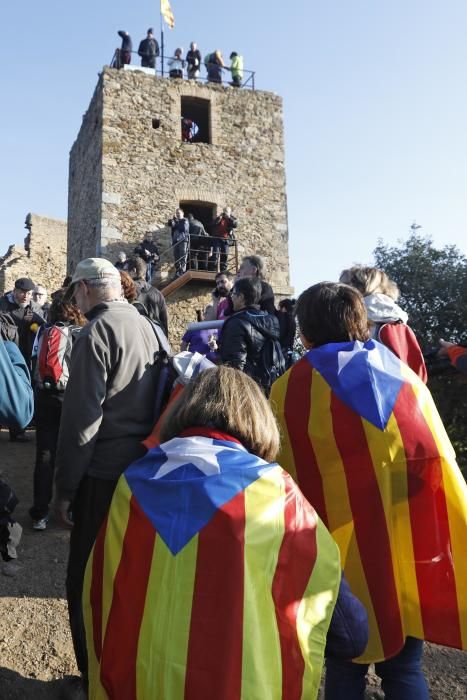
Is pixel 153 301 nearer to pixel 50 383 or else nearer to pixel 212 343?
pixel 212 343

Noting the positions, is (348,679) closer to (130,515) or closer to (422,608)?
(422,608)

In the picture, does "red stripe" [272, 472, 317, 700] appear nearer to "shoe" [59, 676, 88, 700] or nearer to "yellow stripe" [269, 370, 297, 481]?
"yellow stripe" [269, 370, 297, 481]

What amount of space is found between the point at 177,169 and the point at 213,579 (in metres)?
13.5

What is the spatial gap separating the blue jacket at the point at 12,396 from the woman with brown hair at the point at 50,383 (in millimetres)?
1768

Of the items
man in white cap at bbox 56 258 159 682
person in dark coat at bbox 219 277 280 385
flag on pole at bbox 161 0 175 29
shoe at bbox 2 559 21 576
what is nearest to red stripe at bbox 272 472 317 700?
man in white cap at bbox 56 258 159 682

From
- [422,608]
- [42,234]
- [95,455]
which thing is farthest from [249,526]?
[42,234]

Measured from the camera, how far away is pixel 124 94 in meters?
13.8

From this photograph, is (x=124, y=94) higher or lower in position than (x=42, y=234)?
higher

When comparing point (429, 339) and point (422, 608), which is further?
point (429, 339)

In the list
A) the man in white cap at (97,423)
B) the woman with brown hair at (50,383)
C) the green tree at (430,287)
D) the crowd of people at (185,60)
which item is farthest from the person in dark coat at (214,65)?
the man in white cap at (97,423)

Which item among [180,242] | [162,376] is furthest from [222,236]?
[162,376]

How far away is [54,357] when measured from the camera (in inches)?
156

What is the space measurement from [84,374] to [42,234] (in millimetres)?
20038

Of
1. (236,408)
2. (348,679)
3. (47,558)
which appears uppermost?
(236,408)
